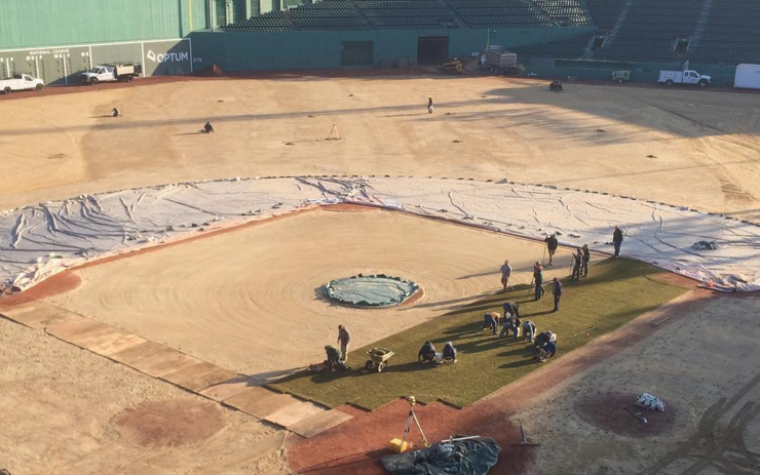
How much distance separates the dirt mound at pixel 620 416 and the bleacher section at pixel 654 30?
87223 mm

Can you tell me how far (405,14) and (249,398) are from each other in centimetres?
9561

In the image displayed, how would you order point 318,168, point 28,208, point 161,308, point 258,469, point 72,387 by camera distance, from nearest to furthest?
point 258,469
point 72,387
point 161,308
point 28,208
point 318,168

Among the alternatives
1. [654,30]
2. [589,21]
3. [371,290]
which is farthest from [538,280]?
[589,21]

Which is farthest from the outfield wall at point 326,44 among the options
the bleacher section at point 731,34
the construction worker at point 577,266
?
the construction worker at point 577,266

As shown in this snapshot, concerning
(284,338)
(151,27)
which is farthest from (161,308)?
(151,27)

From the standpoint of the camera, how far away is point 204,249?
1697 inches

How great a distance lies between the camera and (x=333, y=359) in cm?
3056

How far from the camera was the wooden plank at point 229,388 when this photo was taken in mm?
28875

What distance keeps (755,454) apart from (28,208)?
39.3 metres

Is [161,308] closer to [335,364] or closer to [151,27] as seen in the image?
[335,364]

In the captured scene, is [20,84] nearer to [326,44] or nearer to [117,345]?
[326,44]

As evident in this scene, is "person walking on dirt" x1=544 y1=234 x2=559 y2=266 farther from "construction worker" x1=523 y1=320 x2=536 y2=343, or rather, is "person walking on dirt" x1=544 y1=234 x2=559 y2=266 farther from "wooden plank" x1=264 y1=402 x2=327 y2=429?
"wooden plank" x1=264 y1=402 x2=327 y2=429

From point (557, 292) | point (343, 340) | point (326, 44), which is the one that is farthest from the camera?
point (326, 44)

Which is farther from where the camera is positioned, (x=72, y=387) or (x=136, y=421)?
(x=72, y=387)
